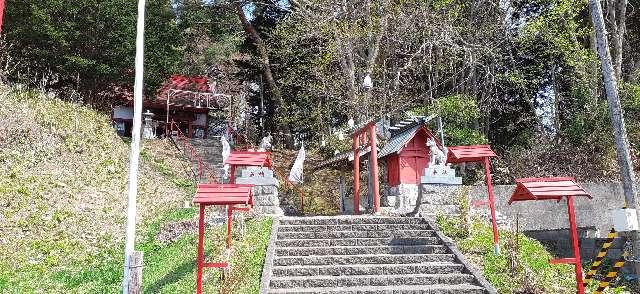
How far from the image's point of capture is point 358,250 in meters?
10.7

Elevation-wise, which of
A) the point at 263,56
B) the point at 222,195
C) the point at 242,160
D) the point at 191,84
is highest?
the point at 263,56

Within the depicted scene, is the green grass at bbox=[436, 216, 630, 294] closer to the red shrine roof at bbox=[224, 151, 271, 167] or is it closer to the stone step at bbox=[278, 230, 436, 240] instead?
the stone step at bbox=[278, 230, 436, 240]

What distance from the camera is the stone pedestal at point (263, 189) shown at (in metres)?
13.0

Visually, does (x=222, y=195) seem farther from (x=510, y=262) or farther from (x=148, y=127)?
(x=148, y=127)

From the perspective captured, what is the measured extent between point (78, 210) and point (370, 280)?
7996 mm

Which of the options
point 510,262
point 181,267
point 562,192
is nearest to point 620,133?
point 562,192

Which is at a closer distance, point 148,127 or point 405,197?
point 405,197

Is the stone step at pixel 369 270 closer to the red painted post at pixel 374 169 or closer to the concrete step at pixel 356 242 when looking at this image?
the concrete step at pixel 356 242

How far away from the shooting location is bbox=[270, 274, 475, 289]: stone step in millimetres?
9242

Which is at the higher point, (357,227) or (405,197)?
(405,197)

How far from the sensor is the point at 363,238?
11336mm

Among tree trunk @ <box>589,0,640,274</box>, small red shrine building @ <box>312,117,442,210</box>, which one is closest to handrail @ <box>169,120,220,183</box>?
small red shrine building @ <box>312,117,442,210</box>

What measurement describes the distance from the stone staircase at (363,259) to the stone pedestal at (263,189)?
0.79 meters

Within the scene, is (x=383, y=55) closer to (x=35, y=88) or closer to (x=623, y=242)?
(x=623, y=242)
